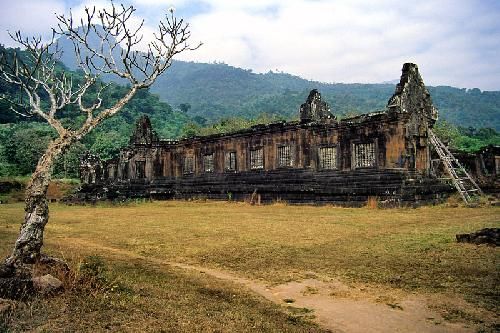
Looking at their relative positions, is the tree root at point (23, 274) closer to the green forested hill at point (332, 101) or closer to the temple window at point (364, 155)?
the temple window at point (364, 155)

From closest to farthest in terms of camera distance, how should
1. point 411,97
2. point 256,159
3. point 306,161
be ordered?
point 411,97 < point 306,161 < point 256,159

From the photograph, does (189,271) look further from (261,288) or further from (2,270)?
(2,270)

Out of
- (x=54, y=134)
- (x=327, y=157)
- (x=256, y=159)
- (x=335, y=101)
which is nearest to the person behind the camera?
(x=327, y=157)

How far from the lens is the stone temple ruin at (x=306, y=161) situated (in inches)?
834

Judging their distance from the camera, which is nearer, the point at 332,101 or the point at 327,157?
the point at 327,157

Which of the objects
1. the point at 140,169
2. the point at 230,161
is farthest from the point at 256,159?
the point at 140,169

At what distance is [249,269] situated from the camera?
26.4 ft

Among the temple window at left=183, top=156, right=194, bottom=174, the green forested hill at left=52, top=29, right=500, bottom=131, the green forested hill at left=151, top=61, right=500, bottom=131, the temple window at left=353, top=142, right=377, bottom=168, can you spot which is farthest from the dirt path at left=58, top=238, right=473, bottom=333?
the green forested hill at left=151, top=61, right=500, bottom=131

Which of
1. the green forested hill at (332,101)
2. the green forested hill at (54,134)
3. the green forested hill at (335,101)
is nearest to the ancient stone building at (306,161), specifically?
the green forested hill at (54,134)

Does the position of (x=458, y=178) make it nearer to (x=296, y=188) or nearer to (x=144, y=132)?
(x=296, y=188)

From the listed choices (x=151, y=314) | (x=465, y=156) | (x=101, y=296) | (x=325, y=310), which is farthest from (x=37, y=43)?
(x=465, y=156)

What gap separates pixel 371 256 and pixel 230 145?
21.2m

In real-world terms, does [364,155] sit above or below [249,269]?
above

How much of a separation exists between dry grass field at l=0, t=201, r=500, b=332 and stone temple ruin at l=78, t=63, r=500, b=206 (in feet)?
20.9
